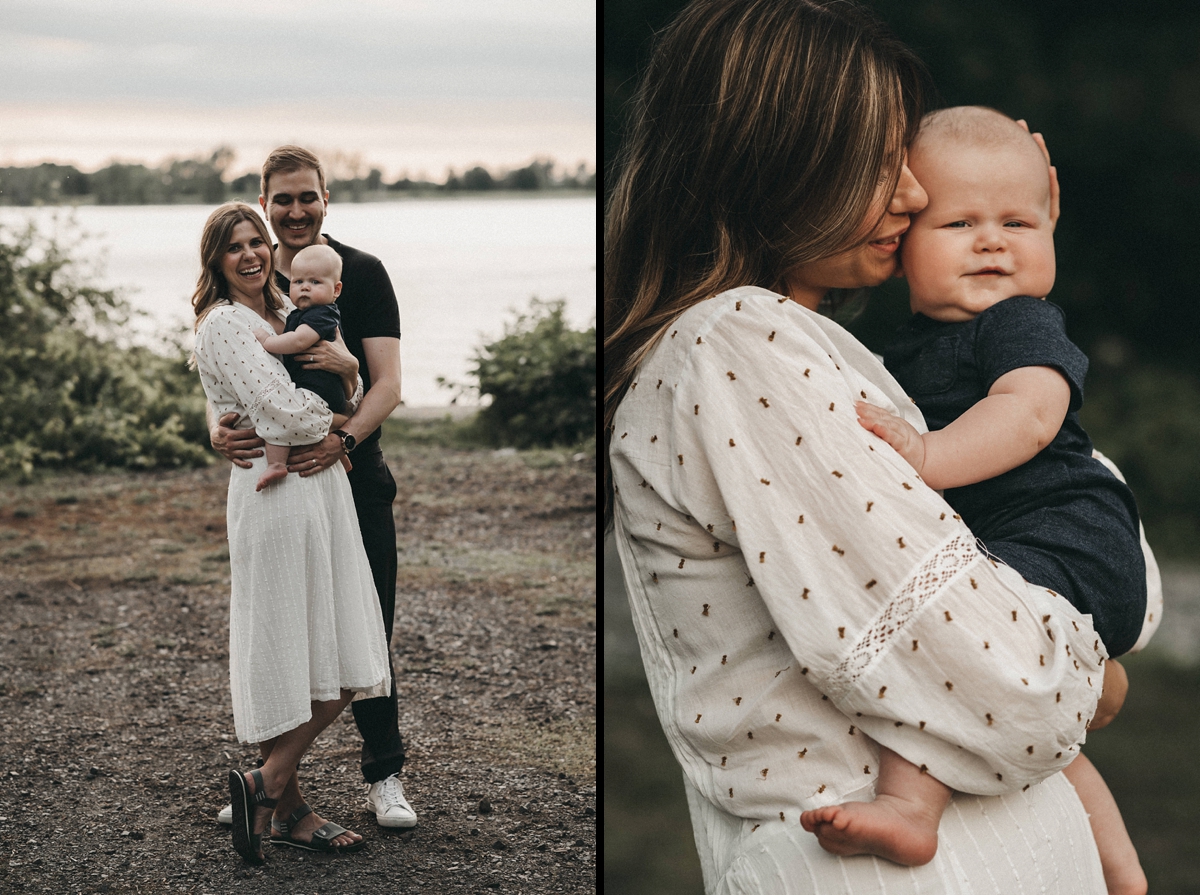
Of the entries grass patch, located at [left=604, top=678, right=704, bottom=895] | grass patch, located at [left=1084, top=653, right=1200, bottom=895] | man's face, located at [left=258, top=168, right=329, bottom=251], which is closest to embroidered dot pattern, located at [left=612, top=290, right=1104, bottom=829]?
man's face, located at [left=258, top=168, right=329, bottom=251]

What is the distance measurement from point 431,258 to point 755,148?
1.53 metres

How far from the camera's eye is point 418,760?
2.49m

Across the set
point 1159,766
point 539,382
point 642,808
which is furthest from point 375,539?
point 1159,766

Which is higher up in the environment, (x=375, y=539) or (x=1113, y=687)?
(x=375, y=539)

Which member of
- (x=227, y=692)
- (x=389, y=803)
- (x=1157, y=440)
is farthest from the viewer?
(x=1157, y=440)

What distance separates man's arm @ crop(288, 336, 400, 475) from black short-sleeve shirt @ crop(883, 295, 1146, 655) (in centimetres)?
86

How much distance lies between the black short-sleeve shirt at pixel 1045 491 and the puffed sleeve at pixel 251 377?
3.05 feet

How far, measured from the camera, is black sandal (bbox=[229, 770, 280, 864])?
2070 mm

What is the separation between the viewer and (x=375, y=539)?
200cm

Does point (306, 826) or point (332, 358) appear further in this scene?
point (306, 826)

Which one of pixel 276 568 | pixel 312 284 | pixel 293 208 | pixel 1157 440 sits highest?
pixel 293 208

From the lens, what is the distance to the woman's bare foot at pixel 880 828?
A: 1.15 meters

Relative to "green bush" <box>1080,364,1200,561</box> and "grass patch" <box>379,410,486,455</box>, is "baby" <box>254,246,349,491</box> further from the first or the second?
"green bush" <box>1080,364,1200,561</box>

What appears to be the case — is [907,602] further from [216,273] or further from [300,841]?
[300,841]
